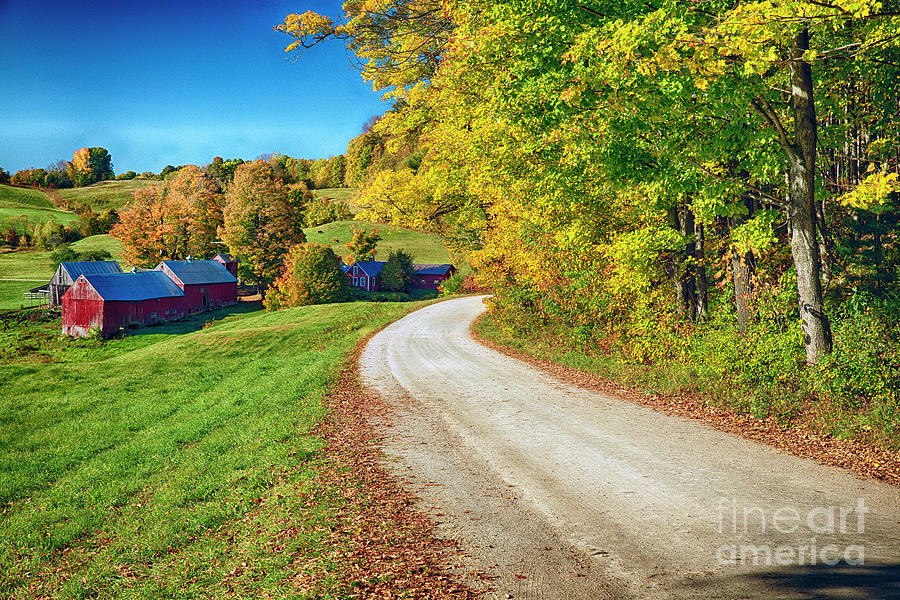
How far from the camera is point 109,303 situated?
4434 cm

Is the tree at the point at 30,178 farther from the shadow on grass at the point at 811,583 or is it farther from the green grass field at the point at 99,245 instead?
the shadow on grass at the point at 811,583

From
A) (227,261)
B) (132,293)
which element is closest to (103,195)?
(227,261)

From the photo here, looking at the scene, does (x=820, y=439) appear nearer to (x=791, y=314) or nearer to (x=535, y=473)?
(x=791, y=314)

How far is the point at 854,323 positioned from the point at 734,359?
216cm

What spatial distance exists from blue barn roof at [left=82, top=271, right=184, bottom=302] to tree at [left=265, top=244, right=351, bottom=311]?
11.9 metres

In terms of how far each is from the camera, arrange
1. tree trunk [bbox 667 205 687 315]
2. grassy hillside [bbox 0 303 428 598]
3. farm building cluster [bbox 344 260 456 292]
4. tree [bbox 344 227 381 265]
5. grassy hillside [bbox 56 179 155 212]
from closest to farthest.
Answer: grassy hillside [bbox 0 303 428 598]
tree trunk [bbox 667 205 687 315]
farm building cluster [bbox 344 260 456 292]
tree [bbox 344 227 381 265]
grassy hillside [bbox 56 179 155 212]

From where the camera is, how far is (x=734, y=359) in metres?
11.1

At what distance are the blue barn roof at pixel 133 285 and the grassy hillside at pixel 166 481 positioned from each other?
946 inches

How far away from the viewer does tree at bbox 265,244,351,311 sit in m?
46.8

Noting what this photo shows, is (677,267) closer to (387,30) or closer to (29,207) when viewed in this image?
(387,30)

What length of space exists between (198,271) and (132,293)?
10.3m

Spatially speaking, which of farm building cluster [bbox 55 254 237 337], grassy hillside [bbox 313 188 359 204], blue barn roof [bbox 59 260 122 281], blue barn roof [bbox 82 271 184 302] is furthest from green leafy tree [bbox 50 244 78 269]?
grassy hillside [bbox 313 188 359 204]

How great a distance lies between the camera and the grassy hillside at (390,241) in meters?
86.9

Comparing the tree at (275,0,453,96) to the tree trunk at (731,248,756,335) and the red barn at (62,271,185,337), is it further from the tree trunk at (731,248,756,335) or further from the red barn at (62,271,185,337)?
the red barn at (62,271,185,337)
